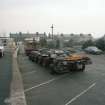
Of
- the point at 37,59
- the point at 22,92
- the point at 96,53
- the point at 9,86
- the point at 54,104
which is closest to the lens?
the point at 54,104

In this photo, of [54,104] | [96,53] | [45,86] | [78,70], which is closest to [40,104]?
[54,104]

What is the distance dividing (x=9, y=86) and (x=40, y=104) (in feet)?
12.2

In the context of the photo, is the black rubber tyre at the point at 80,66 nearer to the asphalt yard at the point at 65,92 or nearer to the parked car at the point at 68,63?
the parked car at the point at 68,63

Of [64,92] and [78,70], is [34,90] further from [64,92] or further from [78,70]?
[78,70]

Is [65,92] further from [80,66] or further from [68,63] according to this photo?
[80,66]

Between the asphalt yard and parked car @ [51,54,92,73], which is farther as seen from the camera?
parked car @ [51,54,92,73]

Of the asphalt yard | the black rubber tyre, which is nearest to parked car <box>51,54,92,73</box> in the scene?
the black rubber tyre

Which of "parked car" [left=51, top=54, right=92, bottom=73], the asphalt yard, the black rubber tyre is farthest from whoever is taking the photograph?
the black rubber tyre

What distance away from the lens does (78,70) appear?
18562mm

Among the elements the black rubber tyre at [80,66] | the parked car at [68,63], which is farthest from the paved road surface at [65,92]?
the black rubber tyre at [80,66]

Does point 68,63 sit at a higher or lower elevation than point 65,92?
higher

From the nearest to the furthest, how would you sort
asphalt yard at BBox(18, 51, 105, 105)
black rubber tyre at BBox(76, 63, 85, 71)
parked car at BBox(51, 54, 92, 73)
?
asphalt yard at BBox(18, 51, 105, 105) → parked car at BBox(51, 54, 92, 73) → black rubber tyre at BBox(76, 63, 85, 71)

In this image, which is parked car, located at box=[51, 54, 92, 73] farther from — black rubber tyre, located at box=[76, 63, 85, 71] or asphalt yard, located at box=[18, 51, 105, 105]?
asphalt yard, located at box=[18, 51, 105, 105]

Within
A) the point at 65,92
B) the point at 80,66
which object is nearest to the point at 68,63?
the point at 80,66
